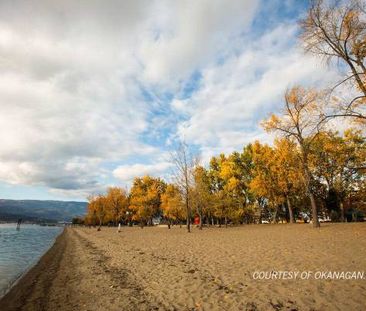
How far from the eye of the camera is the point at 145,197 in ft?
245

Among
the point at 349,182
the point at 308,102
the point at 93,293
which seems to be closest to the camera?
the point at 93,293

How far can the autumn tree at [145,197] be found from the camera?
74.8 metres

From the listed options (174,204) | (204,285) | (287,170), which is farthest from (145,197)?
(204,285)

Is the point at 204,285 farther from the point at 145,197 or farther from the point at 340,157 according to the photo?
the point at 145,197

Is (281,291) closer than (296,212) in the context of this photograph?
Yes

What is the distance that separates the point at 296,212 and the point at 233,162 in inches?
857

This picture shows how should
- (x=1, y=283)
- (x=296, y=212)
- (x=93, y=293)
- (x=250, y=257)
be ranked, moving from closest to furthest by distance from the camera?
(x=93, y=293)
(x=250, y=257)
(x=1, y=283)
(x=296, y=212)

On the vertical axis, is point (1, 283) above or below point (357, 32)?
below

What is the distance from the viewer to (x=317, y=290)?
846 cm

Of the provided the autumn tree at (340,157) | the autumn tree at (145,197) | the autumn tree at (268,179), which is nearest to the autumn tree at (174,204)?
the autumn tree at (145,197)

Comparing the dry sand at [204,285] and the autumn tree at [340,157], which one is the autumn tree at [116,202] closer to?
the autumn tree at [340,157]

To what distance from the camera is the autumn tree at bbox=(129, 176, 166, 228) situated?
74.8 metres

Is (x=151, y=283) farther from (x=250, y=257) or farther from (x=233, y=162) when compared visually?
(x=233, y=162)

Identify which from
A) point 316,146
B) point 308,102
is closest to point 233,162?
point 316,146
